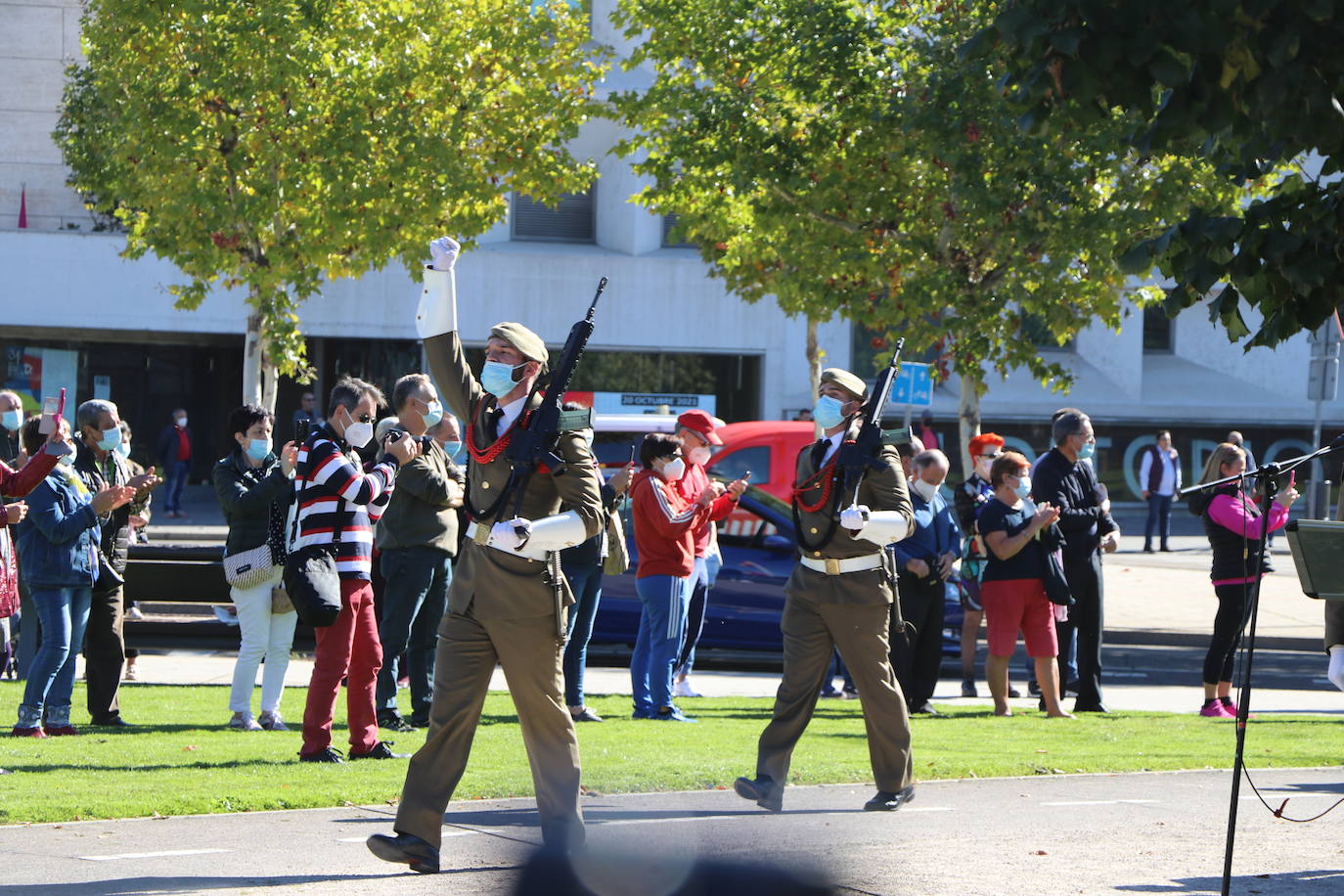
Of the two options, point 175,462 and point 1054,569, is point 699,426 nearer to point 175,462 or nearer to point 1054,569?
point 1054,569

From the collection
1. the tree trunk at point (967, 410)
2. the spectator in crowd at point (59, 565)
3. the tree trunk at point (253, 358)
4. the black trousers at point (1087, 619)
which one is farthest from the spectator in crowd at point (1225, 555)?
the tree trunk at point (253, 358)

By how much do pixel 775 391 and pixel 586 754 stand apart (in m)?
24.5

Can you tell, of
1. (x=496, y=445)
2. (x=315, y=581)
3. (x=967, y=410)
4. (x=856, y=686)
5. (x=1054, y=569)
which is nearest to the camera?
(x=496, y=445)

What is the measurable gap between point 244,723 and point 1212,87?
22.1 feet

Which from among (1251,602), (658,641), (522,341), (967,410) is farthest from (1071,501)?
(967,410)

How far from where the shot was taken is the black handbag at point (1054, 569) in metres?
11.3

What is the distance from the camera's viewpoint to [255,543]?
986cm

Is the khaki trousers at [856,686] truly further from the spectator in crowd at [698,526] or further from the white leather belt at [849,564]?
the spectator in crowd at [698,526]

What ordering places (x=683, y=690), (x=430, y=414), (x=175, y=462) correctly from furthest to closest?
(x=175, y=462)
(x=683, y=690)
(x=430, y=414)

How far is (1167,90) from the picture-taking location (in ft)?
17.8

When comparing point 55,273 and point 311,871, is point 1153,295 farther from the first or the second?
point 55,273

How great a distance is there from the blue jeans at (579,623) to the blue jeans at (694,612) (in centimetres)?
92

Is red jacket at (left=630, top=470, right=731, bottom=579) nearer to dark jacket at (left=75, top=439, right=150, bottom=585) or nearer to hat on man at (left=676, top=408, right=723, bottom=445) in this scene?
hat on man at (left=676, top=408, right=723, bottom=445)

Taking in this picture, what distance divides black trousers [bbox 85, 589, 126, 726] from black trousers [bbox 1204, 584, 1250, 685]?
22.8 ft
